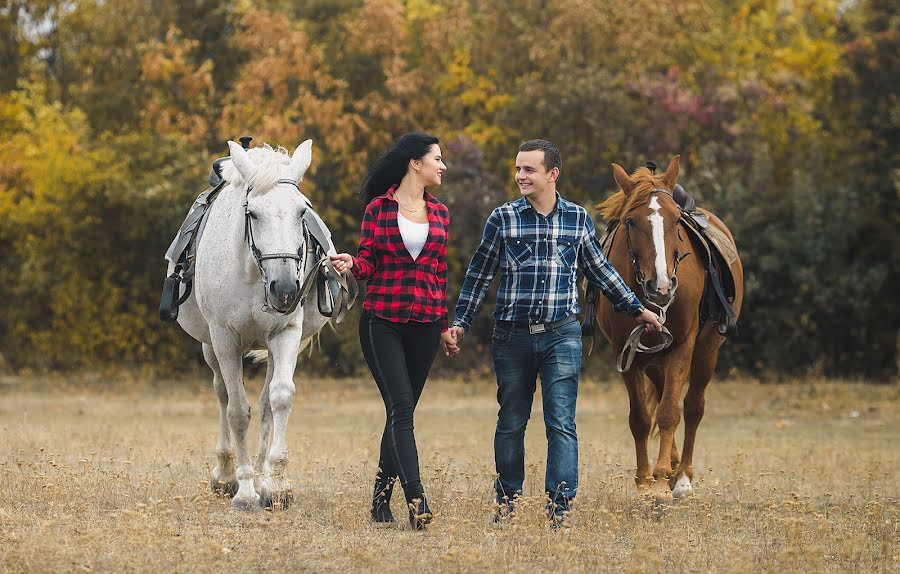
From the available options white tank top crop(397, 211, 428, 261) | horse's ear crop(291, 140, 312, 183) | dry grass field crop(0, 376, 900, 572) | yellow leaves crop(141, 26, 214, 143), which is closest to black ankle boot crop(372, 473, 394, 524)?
dry grass field crop(0, 376, 900, 572)

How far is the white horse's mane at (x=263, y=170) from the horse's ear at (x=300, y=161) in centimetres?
6

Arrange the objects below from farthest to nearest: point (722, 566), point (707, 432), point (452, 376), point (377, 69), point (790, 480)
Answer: point (377, 69) → point (452, 376) → point (707, 432) → point (790, 480) → point (722, 566)

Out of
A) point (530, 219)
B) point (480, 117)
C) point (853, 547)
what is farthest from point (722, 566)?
point (480, 117)

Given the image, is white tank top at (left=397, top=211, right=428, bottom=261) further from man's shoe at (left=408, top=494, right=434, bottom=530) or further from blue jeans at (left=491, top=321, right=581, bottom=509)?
man's shoe at (left=408, top=494, right=434, bottom=530)

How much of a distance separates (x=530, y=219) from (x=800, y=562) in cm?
250

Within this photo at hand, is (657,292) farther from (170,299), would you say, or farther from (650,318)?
(170,299)

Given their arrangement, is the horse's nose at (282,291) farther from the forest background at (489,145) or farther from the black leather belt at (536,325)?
the forest background at (489,145)

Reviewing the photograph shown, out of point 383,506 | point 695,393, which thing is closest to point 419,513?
point 383,506

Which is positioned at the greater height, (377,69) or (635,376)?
(377,69)

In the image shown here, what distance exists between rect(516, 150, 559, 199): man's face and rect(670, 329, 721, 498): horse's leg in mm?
3205

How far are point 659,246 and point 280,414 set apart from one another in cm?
276

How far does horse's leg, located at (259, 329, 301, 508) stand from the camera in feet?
28.5

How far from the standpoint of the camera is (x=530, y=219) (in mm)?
8086

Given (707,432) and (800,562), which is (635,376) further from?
(707,432)
